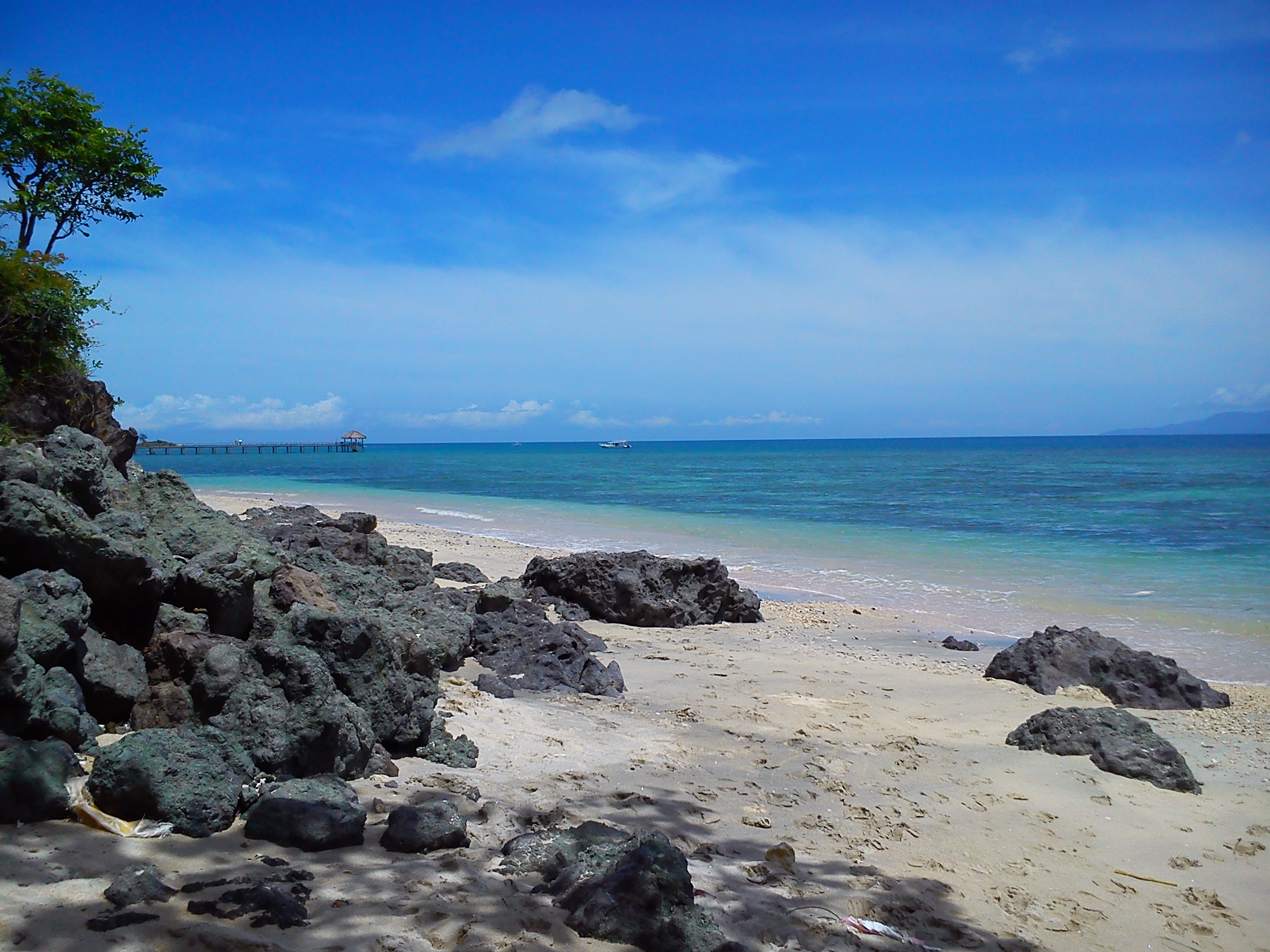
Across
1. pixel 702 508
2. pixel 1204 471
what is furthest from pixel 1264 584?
pixel 1204 471

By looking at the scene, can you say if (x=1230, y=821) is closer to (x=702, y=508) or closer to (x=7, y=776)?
(x=7, y=776)

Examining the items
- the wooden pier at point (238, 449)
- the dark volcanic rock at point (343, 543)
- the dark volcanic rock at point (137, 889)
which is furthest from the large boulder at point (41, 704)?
the wooden pier at point (238, 449)

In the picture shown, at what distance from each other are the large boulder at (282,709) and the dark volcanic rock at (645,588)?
597 cm

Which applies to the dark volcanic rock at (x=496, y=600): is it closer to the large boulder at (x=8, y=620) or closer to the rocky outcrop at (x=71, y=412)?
the rocky outcrop at (x=71, y=412)

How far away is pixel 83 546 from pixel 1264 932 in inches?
224

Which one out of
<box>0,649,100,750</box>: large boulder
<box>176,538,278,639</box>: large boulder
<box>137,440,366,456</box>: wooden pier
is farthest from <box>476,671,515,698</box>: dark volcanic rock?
<box>137,440,366,456</box>: wooden pier

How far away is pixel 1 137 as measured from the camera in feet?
47.0

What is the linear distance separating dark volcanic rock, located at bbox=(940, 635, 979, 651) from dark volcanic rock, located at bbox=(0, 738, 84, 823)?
8.55 m

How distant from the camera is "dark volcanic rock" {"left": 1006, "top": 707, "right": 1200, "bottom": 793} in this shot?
5.40 metres

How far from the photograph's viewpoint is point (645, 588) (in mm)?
10258

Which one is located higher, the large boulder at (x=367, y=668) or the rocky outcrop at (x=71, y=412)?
the rocky outcrop at (x=71, y=412)

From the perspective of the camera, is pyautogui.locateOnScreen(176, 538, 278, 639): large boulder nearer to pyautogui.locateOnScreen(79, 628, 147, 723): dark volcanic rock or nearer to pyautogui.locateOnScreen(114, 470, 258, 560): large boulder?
pyautogui.locateOnScreen(114, 470, 258, 560): large boulder

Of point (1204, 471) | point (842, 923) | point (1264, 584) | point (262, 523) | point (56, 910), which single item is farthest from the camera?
point (1204, 471)

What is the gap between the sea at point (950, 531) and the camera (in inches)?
462
